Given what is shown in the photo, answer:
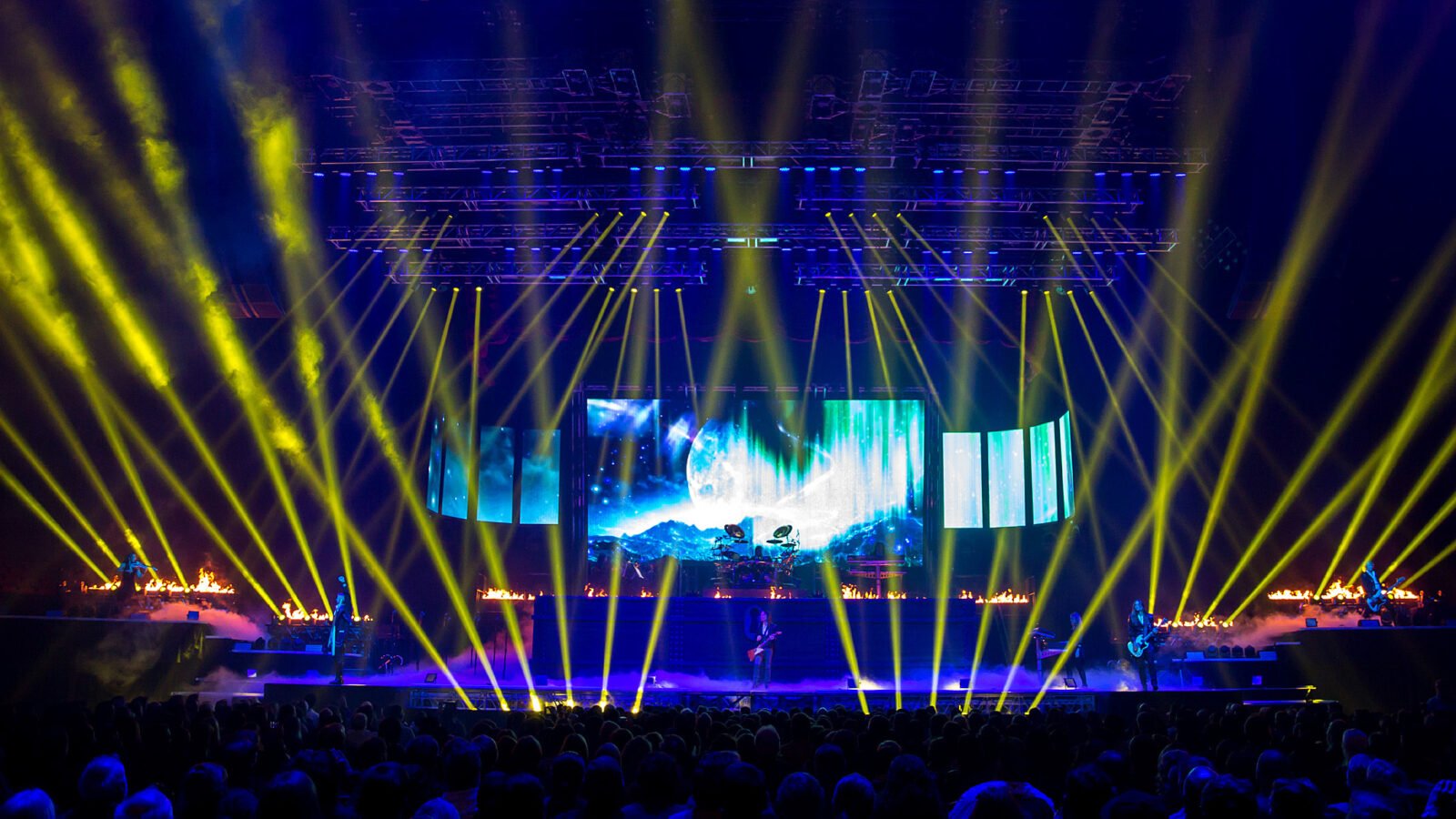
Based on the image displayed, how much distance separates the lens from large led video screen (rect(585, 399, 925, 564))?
22.0m

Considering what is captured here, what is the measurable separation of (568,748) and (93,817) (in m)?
2.18

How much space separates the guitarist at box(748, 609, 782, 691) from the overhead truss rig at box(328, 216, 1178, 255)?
6300 mm

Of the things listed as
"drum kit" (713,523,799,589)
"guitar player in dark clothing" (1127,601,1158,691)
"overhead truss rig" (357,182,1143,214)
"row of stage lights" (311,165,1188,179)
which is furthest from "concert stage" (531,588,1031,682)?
"row of stage lights" (311,165,1188,179)

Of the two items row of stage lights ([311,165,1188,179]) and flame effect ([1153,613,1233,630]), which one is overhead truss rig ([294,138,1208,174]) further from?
flame effect ([1153,613,1233,630])

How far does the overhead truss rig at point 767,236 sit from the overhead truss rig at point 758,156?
65.1 inches

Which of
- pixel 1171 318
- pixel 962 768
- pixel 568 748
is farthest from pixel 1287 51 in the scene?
pixel 568 748

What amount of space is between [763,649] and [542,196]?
26.4ft

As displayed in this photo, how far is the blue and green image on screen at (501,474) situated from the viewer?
2133 centimetres

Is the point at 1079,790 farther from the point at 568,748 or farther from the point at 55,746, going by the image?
the point at 55,746

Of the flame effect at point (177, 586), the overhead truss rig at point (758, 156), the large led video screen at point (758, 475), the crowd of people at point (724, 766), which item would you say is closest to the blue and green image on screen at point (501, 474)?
the large led video screen at point (758, 475)

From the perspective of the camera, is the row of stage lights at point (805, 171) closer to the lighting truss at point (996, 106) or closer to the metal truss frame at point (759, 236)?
the lighting truss at point (996, 106)

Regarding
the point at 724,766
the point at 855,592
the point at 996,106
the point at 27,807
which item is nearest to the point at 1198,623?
the point at 855,592

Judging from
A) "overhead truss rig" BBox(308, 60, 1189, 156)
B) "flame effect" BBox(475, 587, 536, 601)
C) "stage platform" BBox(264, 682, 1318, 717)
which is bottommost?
"stage platform" BBox(264, 682, 1318, 717)

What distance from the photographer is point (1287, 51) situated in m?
13.5
